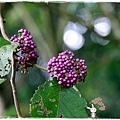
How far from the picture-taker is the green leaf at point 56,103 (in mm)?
680

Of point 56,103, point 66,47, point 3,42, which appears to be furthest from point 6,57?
point 66,47

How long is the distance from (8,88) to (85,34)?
3.85 feet

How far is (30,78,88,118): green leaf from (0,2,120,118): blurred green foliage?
6.42 feet

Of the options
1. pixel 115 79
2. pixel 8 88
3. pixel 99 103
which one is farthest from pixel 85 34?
pixel 99 103

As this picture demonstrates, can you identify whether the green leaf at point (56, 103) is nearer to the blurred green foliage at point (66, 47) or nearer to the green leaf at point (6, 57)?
the green leaf at point (6, 57)

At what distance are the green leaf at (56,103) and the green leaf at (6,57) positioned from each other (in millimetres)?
79

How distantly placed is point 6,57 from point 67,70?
133 millimetres

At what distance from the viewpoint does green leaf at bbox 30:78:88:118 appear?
680 mm

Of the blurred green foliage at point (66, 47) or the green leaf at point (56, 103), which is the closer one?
the green leaf at point (56, 103)

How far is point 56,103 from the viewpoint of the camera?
27.4 inches

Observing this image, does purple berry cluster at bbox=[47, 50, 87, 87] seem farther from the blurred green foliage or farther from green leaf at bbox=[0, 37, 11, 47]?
the blurred green foliage

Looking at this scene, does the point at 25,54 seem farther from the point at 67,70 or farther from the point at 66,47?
the point at 66,47

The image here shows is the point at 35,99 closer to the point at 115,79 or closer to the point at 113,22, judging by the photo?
the point at 113,22

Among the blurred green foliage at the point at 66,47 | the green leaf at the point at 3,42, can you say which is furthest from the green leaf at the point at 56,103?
the blurred green foliage at the point at 66,47
